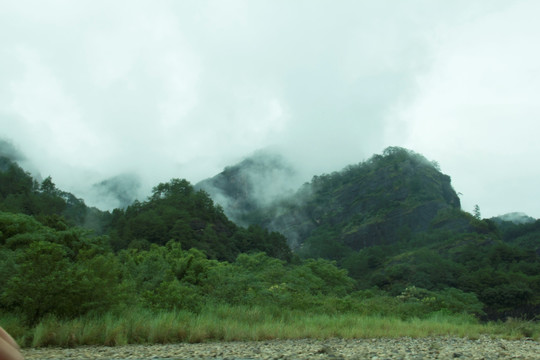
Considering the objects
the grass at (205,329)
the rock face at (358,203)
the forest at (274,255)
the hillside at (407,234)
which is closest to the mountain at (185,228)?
the forest at (274,255)

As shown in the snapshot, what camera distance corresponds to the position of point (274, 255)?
73.4m

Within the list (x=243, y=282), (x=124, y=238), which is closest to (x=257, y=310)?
(x=243, y=282)

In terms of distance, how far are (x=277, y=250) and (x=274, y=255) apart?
191 centimetres

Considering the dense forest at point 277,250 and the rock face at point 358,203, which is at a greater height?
the rock face at point 358,203

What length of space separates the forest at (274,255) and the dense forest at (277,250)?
0.12 metres

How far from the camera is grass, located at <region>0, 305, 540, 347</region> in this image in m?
12.9

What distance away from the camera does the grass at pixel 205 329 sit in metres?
12.9

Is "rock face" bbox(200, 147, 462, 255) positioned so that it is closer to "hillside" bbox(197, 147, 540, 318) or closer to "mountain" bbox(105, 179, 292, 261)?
"hillside" bbox(197, 147, 540, 318)

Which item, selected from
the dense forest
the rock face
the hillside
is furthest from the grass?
the rock face

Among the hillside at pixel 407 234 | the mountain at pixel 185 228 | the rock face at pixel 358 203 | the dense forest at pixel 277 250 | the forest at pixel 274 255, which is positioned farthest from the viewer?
the rock face at pixel 358 203

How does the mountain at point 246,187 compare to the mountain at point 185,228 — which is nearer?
the mountain at point 185,228

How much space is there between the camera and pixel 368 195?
146 m

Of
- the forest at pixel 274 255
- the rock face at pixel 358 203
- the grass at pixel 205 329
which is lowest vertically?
the grass at pixel 205 329

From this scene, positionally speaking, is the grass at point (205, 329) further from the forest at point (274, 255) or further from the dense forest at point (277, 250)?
the dense forest at point (277, 250)
